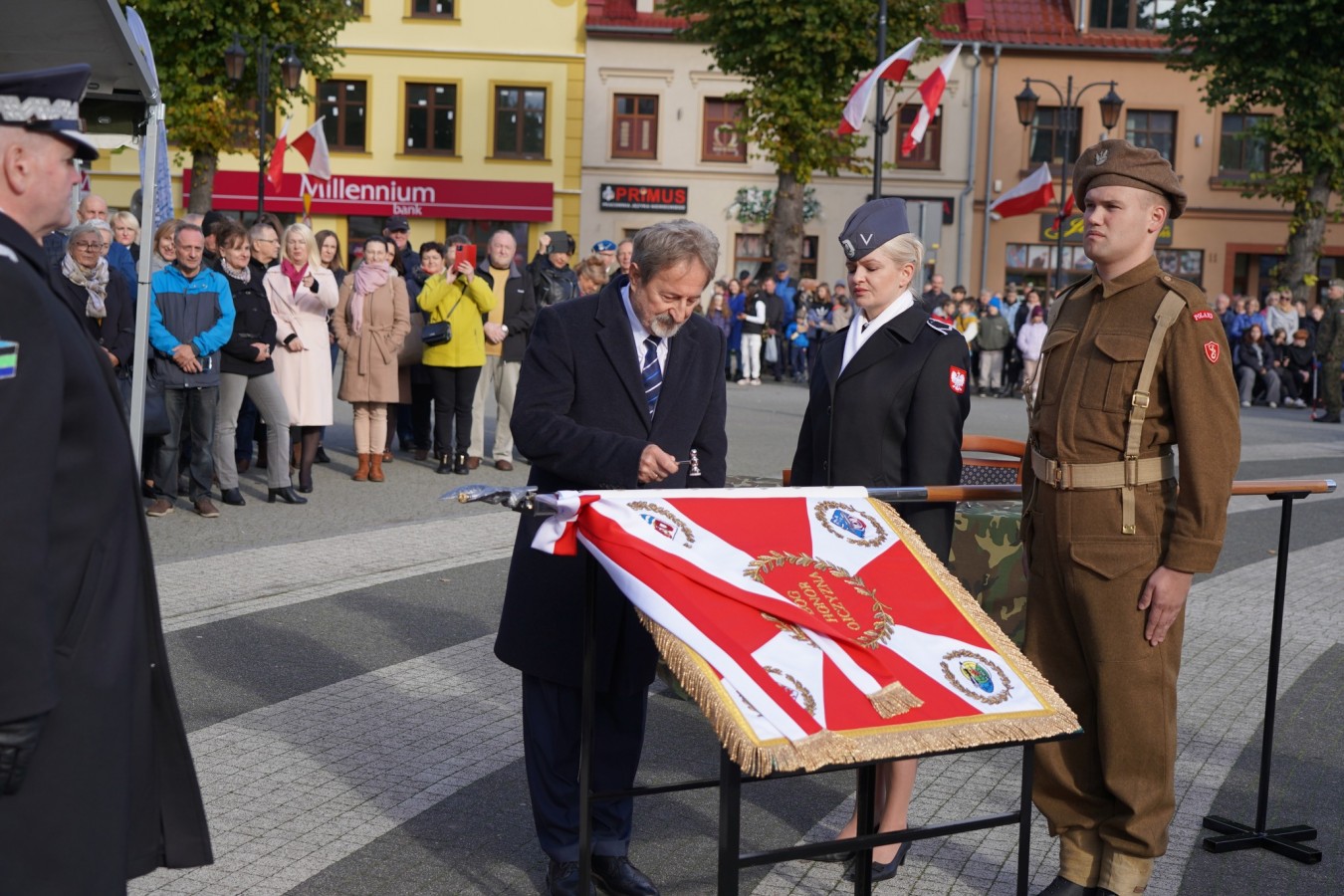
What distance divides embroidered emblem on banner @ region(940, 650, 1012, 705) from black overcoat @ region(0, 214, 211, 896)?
1.74 meters

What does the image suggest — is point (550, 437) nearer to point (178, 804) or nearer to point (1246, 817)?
point (178, 804)

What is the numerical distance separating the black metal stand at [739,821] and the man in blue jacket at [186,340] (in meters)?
7.27

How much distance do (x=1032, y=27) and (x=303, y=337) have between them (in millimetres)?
35912

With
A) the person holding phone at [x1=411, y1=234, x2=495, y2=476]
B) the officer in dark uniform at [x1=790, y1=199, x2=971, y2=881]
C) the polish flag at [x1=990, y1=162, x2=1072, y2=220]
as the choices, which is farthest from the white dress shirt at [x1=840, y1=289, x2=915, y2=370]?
the polish flag at [x1=990, y1=162, x2=1072, y2=220]

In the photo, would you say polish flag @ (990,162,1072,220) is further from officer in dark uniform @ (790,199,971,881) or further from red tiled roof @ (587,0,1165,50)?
officer in dark uniform @ (790,199,971,881)

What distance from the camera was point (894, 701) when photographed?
11.2ft

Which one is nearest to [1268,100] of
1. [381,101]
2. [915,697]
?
[381,101]

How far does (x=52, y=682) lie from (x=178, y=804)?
0.59 m

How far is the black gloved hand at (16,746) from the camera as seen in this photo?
2668mm

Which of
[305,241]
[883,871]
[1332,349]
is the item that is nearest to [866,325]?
[883,871]

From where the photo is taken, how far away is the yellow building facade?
42.0m

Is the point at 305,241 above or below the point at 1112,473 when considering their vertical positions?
above

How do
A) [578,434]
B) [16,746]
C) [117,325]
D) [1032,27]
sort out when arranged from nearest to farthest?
1. [16,746]
2. [578,434]
3. [117,325]
4. [1032,27]

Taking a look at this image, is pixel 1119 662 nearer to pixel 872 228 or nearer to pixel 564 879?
pixel 872 228
